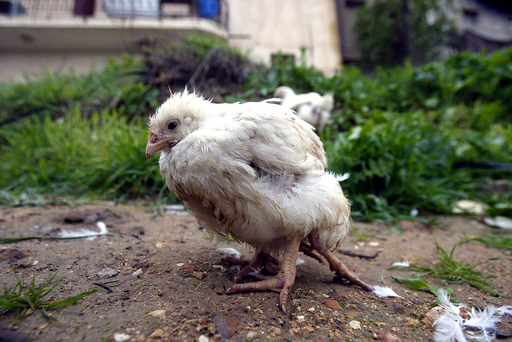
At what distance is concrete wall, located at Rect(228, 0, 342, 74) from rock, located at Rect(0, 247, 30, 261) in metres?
9.36

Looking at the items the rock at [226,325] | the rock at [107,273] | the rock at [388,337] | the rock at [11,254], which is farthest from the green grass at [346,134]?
the rock at [226,325]

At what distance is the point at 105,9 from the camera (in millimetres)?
9648

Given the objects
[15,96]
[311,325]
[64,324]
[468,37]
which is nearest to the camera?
[64,324]

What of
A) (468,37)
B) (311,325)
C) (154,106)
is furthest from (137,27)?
(468,37)

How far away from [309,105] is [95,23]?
26.2ft

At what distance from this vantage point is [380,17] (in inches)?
458

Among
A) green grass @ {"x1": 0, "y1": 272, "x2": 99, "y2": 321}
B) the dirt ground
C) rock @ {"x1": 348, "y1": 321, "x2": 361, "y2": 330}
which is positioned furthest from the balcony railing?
rock @ {"x1": 348, "y1": 321, "x2": 361, "y2": 330}

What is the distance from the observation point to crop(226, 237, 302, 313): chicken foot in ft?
5.74

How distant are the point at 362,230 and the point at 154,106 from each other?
4090mm

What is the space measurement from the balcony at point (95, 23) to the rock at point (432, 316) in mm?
9189

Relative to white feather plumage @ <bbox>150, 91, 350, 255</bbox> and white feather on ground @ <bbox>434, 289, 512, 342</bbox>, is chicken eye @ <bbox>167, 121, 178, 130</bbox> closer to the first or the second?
white feather plumage @ <bbox>150, 91, 350, 255</bbox>

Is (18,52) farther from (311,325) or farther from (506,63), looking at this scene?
(506,63)

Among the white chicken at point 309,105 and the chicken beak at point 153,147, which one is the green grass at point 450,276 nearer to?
the chicken beak at point 153,147

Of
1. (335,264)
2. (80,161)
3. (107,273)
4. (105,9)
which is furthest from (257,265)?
(105,9)
